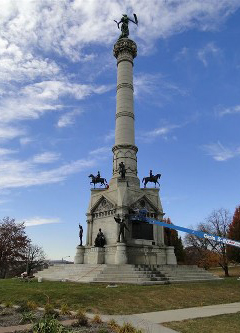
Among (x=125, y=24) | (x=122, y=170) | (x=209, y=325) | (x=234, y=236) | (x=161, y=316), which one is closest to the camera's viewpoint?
(x=209, y=325)

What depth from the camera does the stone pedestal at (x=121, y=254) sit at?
2709 centimetres

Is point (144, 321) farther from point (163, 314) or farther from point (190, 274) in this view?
point (190, 274)

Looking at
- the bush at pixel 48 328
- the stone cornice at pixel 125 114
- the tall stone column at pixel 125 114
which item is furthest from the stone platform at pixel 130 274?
the stone cornice at pixel 125 114

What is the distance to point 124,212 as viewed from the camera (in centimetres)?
3042

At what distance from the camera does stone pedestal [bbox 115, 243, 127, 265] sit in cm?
2709

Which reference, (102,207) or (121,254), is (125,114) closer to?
Answer: (102,207)

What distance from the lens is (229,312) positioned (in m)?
12.3

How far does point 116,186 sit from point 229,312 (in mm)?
20675

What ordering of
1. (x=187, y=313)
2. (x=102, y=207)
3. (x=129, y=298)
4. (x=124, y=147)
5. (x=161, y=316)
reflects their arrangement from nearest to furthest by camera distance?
(x=161, y=316) → (x=187, y=313) → (x=129, y=298) → (x=102, y=207) → (x=124, y=147)

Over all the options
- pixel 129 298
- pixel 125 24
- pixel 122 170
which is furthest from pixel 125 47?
pixel 129 298

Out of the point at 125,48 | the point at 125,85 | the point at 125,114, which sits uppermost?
the point at 125,48

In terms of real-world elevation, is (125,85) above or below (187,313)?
above

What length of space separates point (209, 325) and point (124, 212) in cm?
2076

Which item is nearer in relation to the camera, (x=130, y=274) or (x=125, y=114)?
(x=130, y=274)
